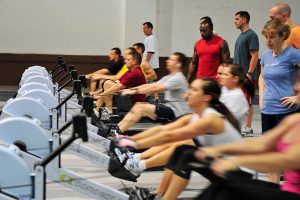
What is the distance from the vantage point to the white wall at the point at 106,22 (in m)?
10.4

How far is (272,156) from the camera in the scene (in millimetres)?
1764

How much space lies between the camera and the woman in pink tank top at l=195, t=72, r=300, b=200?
5.69 feet

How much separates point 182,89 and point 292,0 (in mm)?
6802

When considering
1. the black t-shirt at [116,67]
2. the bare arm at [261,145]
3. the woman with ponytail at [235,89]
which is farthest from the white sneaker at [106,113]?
the bare arm at [261,145]

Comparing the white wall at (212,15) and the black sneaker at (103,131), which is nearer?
the black sneaker at (103,131)

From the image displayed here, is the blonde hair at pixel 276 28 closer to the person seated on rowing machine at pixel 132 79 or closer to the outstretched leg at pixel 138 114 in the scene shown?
the outstretched leg at pixel 138 114

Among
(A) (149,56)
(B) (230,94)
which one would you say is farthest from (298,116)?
(A) (149,56)

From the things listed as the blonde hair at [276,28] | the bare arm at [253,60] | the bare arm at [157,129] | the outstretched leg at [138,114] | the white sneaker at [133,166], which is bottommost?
the white sneaker at [133,166]

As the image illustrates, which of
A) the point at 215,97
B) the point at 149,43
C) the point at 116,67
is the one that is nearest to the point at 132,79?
the point at 116,67

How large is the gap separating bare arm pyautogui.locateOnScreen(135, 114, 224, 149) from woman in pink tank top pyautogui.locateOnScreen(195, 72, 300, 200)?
711mm

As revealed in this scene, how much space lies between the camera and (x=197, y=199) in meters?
1.79

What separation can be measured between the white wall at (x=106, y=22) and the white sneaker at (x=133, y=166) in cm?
676

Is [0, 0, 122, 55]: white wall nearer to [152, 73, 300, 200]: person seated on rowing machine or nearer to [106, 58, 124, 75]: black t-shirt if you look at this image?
[106, 58, 124, 75]: black t-shirt

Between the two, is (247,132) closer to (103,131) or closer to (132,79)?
(132,79)
